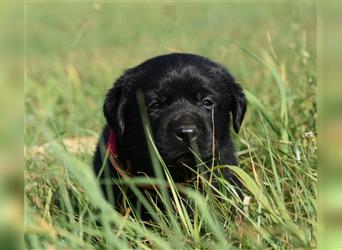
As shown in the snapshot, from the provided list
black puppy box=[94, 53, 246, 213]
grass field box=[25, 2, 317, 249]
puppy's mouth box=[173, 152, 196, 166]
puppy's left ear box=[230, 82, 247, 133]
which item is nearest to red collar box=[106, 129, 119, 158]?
black puppy box=[94, 53, 246, 213]

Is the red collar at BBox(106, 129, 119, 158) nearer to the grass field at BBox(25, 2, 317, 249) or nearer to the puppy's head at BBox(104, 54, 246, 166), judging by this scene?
the puppy's head at BBox(104, 54, 246, 166)

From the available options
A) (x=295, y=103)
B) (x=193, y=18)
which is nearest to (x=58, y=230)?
(x=295, y=103)

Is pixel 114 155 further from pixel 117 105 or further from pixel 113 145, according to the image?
pixel 117 105

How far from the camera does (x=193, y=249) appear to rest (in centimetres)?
257

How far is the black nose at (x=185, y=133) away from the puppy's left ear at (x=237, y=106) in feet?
1.83

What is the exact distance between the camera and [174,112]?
3.60 meters

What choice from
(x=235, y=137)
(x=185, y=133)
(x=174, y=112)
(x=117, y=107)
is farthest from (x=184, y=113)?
(x=235, y=137)

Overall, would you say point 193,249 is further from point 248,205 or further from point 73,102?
point 73,102

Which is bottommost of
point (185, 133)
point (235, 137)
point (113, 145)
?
point (235, 137)

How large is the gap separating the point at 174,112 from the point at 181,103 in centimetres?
11

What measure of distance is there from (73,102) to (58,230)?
3.75 m

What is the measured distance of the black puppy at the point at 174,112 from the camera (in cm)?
350

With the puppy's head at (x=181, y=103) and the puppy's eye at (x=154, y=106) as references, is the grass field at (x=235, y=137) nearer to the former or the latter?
the puppy's head at (x=181, y=103)

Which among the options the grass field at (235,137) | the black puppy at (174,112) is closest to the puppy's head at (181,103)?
the black puppy at (174,112)
